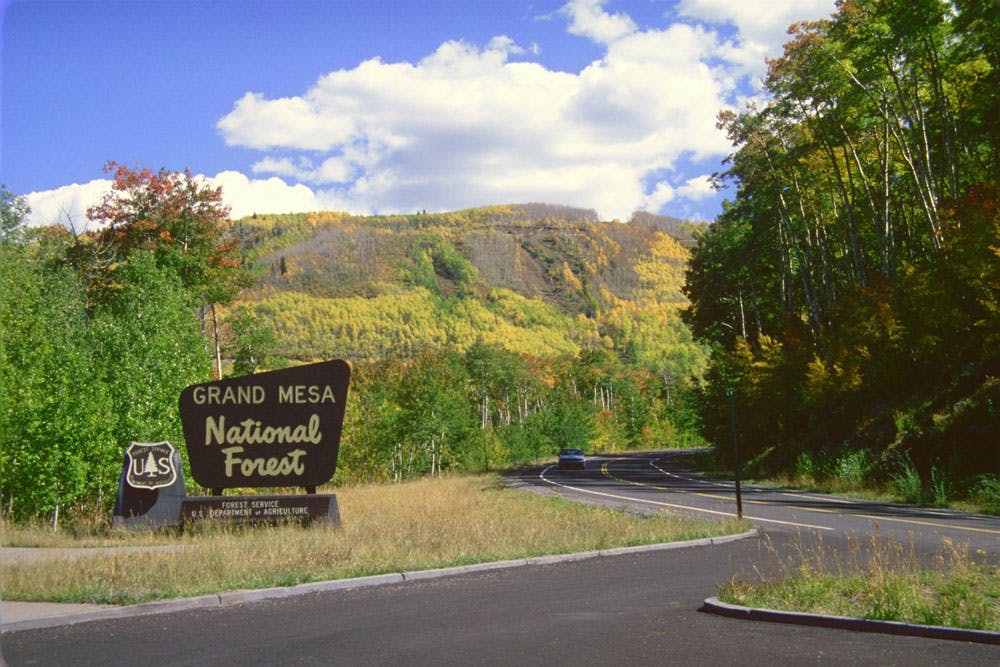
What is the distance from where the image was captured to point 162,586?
11.1 metres

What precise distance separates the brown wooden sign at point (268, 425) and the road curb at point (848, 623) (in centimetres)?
1260

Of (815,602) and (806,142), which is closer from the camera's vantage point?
(815,602)

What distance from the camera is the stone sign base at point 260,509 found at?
61.2 feet

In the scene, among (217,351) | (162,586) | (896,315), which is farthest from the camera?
(217,351)

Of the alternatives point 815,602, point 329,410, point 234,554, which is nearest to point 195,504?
point 329,410

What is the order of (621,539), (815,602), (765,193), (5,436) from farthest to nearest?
(765,193)
(5,436)
(621,539)
(815,602)

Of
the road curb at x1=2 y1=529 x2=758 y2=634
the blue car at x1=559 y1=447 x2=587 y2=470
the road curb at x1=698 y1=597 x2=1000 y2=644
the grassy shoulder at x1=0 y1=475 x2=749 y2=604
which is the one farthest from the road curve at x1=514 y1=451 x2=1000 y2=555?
the blue car at x1=559 y1=447 x2=587 y2=470

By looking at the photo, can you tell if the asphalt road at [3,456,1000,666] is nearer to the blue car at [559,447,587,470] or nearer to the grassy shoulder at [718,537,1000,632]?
the grassy shoulder at [718,537,1000,632]

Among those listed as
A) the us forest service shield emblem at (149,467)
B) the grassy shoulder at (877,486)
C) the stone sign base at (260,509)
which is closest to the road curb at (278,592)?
the stone sign base at (260,509)

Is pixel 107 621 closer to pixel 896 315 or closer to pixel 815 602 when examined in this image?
pixel 815 602

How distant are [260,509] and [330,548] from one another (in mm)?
5438

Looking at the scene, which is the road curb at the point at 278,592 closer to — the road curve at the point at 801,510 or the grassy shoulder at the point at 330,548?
the grassy shoulder at the point at 330,548

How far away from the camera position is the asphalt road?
7324 millimetres

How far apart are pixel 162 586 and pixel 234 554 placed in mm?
2263
